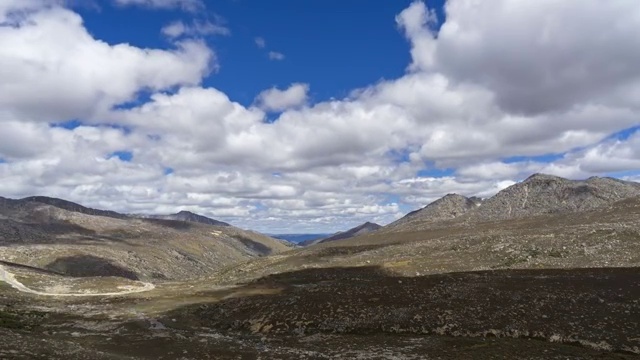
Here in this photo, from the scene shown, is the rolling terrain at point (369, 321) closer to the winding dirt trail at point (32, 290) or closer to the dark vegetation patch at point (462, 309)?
the dark vegetation patch at point (462, 309)

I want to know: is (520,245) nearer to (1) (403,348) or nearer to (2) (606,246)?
(2) (606,246)


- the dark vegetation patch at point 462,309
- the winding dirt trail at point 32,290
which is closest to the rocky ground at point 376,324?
the dark vegetation patch at point 462,309

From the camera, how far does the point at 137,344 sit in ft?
158

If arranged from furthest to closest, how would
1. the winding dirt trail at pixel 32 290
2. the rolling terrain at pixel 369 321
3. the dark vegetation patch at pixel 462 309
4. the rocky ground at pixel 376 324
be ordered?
the winding dirt trail at pixel 32 290, the dark vegetation patch at pixel 462 309, the rolling terrain at pixel 369 321, the rocky ground at pixel 376 324

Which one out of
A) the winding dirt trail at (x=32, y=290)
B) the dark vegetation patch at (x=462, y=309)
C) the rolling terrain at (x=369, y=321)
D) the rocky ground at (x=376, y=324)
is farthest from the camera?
the winding dirt trail at (x=32, y=290)

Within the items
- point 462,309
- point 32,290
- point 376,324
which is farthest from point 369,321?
point 32,290

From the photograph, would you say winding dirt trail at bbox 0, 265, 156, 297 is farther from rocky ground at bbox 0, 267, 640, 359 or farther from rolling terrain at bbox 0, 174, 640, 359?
rocky ground at bbox 0, 267, 640, 359

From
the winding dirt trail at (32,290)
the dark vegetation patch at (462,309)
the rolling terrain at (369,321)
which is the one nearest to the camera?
the rolling terrain at (369,321)

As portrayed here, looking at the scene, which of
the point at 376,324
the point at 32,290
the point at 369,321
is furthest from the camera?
the point at 32,290

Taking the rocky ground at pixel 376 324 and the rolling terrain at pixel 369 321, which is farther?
the rolling terrain at pixel 369 321

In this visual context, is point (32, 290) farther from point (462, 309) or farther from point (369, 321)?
point (462, 309)

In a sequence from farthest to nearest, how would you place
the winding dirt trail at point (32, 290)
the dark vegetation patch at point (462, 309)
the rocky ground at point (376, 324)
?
the winding dirt trail at point (32, 290), the dark vegetation patch at point (462, 309), the rocky ground at point (376, 324)

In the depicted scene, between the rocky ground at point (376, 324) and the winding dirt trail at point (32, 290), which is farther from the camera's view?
the winding dirt trail at point (32, 290)

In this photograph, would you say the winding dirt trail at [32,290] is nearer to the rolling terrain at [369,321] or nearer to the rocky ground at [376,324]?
the rolling terrain at [369,321]
